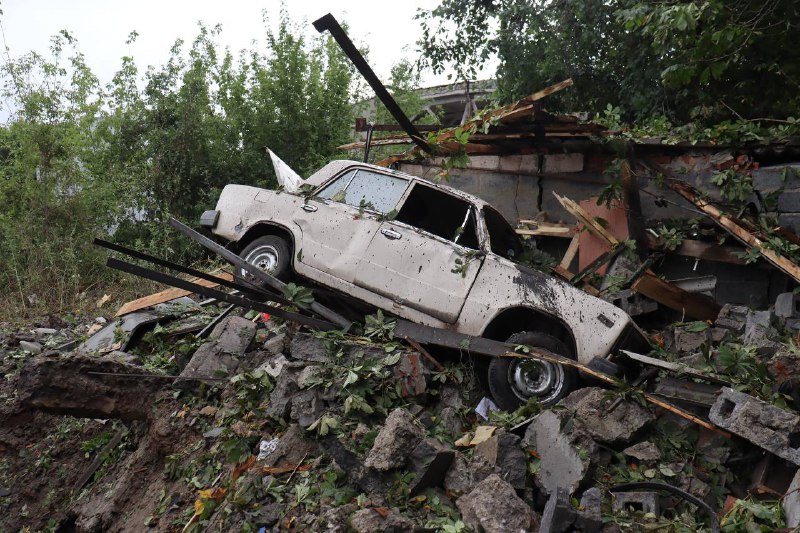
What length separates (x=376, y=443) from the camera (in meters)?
4.30

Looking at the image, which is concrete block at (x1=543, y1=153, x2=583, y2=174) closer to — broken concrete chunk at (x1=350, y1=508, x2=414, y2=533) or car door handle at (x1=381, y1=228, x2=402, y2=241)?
car door handle at (x1=381, y1=228, x2=402, y2=241)

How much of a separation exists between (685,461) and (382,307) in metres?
2.77

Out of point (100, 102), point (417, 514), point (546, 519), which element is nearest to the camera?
point (546, 519)

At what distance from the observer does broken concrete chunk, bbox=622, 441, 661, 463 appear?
15.7 ft

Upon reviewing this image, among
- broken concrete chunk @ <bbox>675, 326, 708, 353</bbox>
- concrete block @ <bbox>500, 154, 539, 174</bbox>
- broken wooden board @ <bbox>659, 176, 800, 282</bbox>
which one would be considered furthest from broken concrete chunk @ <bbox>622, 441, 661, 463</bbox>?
concrete block @ <bbox>500, 154, 539, 174</bbox>

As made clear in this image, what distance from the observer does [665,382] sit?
5305 millimetres

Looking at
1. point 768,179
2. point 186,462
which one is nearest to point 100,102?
point 186,462

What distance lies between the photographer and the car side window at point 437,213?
6.43 m

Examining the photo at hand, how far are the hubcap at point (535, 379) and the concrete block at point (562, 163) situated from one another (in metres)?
3.76

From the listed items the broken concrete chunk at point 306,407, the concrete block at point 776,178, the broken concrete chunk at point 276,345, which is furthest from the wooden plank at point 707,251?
the broken concrete chunk at point 306,407

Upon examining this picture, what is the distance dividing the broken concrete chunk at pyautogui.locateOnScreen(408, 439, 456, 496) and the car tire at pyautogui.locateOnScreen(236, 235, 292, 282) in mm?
2810

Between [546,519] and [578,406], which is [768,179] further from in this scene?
[546,519]

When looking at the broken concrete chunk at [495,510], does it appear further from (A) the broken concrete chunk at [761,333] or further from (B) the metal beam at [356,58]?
(B) the metal beam at [356,58]

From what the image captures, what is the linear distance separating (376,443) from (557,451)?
4.08 ft
